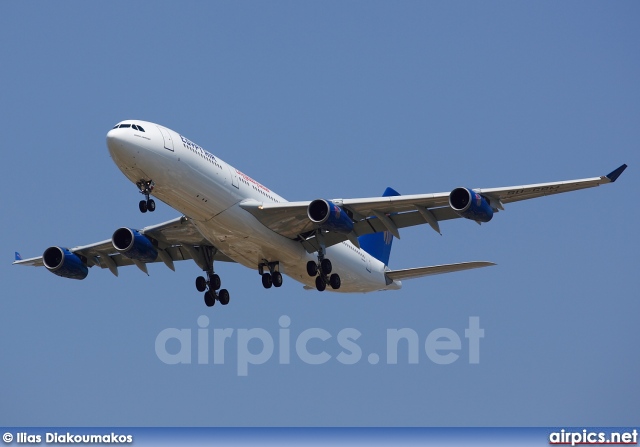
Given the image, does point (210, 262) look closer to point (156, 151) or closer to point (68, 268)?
point (68, 268)

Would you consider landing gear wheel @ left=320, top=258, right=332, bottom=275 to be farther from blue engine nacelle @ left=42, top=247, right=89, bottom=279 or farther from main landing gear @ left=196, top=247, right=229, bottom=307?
blue engine nacelle @ left=42, top=247, right=89, bottom=279

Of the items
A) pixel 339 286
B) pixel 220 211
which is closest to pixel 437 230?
pixel 339 286

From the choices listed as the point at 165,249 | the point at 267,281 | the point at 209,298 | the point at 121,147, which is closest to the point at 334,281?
the point at 267,281

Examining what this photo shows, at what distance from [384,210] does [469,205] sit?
A: 4.30 m

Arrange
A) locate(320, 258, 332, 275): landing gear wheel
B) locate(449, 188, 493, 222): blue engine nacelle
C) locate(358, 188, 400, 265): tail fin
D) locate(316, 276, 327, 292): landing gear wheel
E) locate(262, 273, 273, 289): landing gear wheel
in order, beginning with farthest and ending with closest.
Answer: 1. locate(358, 188, 400, 265): tail fin
2. locate(316, 276, 327, 292): landing gear wheel
3. locate(262, 273, 273, 289): landing gear wheel
4. locate(320, 258, 332, 275): landing gear wheel
5. locate(449, 188, 493, 222): blue engine nacelle

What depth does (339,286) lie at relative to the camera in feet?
157

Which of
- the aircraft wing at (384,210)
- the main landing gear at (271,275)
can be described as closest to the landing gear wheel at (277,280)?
the main landing gear at (271,275)

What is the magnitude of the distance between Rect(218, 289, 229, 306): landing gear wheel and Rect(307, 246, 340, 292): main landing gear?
14.3ft

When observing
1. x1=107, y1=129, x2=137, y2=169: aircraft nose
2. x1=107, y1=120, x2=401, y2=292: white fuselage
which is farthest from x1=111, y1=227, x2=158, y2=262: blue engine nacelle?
x1=107, y1=129, x2=137, y2=169: aircraft nose

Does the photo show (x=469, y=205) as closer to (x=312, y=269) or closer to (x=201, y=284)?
(x=312, y=269)

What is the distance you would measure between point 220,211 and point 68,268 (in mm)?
10690

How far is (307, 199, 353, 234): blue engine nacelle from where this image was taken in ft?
143

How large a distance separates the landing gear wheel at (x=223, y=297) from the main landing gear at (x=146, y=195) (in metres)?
9.28

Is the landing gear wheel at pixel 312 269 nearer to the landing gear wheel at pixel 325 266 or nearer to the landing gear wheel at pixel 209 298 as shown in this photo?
the landing gear wheel at pixel 325 266
